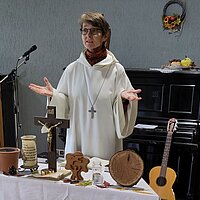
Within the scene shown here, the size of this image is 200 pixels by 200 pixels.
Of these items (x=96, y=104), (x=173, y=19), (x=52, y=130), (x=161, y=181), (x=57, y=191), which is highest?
(x=173, y=19)

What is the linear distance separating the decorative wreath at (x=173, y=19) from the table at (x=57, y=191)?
2.03 metres

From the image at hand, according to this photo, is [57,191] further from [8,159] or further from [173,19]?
[173,19]

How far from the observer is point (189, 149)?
2.38m

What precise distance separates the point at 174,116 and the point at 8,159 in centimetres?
171

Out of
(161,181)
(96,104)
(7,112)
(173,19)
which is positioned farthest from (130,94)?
(7,112)

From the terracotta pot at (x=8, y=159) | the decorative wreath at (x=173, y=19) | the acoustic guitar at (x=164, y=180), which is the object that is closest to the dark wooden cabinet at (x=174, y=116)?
the acoustic guitar at (x=164, y=180)

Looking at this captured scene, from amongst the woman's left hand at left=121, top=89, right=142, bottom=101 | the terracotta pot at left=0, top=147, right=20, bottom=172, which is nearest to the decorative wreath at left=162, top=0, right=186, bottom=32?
the woman's left hand at left=121, top=89, right=142, bottom=101

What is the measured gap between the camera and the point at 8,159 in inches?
51.4

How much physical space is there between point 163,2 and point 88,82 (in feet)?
5.44

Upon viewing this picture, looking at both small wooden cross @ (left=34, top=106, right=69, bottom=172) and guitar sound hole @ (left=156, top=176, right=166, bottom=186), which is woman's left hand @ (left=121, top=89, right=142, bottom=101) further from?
guitar sound hole @ (left=156, top=176, right=166, bottom=186)

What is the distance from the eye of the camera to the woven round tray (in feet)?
4.03

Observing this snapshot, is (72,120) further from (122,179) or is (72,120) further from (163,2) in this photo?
(163,2)

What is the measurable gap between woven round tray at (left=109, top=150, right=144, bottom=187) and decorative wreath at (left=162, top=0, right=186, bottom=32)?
2018 mm

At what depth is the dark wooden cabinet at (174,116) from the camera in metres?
2.42
